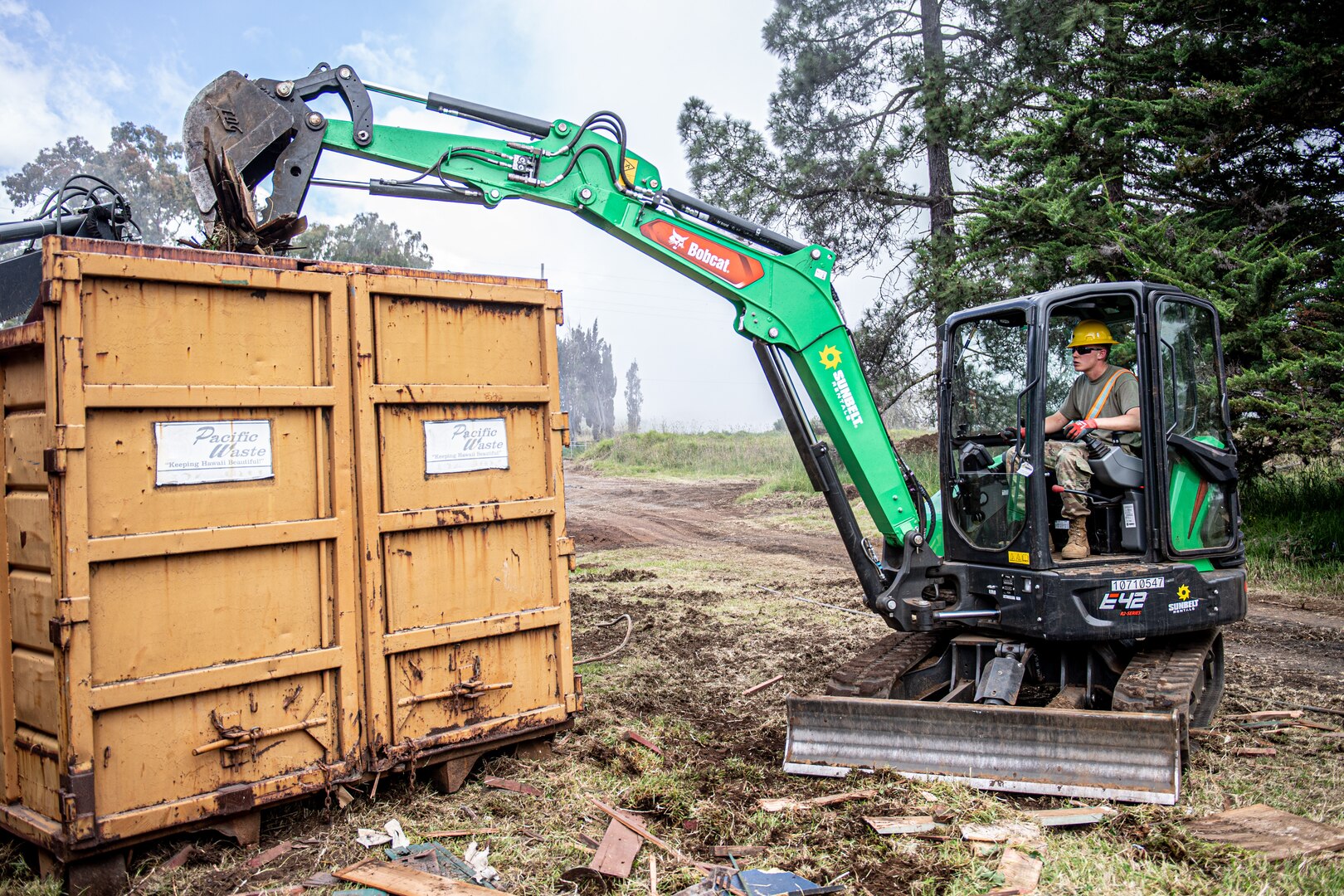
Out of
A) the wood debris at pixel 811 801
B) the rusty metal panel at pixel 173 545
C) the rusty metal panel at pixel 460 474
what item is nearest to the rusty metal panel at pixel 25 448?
the rusty metal panel at pixel 173 545

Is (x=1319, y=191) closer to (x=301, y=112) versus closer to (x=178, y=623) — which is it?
(x=301, y=112)

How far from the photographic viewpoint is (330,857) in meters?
4.03

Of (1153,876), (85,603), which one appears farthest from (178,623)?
(1153,876)

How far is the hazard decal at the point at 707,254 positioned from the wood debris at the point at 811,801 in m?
3.08

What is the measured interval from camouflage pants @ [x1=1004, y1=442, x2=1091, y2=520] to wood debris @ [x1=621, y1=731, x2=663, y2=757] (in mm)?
2510

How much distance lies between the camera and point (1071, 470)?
5.38 m

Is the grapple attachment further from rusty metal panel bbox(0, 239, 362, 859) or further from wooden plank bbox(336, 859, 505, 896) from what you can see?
wooden plank bbox(336, 859, 505, 896)

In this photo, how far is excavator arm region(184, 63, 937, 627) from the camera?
5.60m

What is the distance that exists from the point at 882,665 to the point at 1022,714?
1.14m

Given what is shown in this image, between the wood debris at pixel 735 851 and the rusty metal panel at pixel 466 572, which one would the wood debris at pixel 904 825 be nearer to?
the wood debris at pixel 735 851

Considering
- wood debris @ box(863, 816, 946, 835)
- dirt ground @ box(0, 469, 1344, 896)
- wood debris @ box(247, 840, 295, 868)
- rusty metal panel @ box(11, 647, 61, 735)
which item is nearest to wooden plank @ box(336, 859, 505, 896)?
dirt ground @ box(0, 469, 1344, 896)

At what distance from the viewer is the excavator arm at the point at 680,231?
5.60 m

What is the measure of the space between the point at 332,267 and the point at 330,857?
8.55ft

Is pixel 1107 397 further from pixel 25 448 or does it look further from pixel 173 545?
pixel 25 448
